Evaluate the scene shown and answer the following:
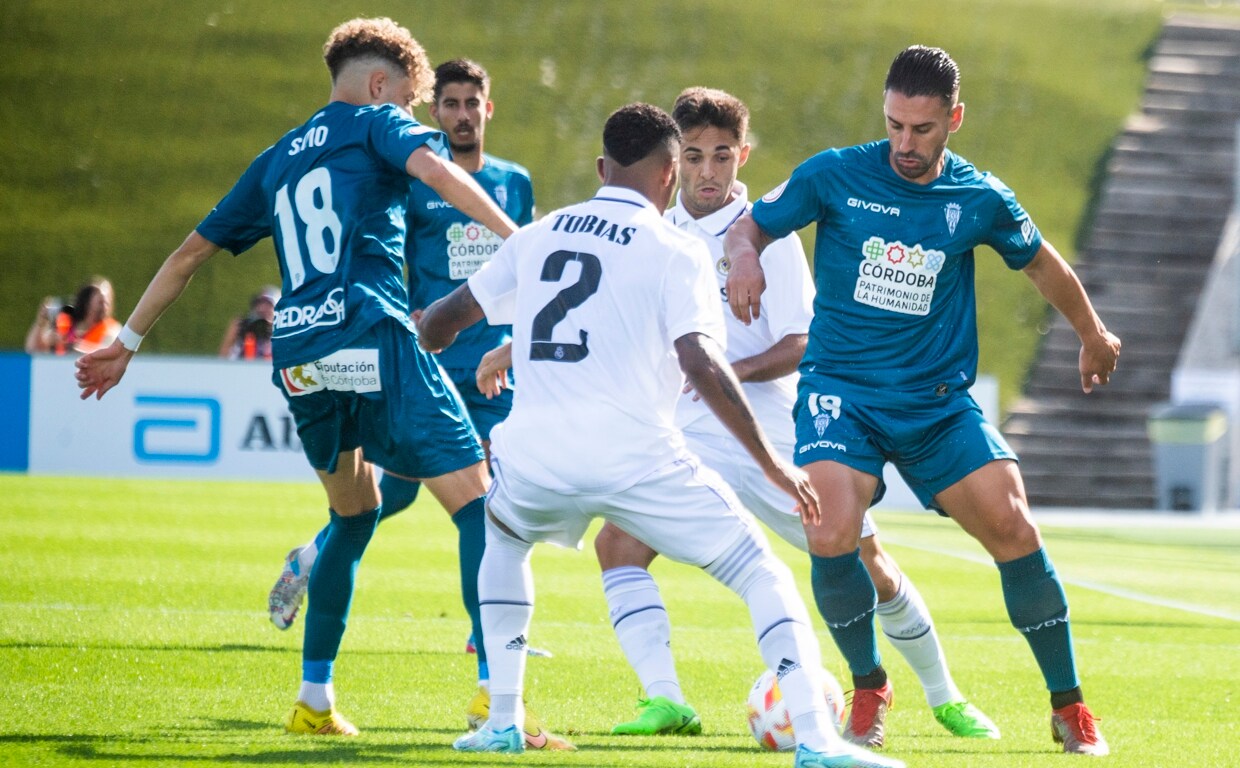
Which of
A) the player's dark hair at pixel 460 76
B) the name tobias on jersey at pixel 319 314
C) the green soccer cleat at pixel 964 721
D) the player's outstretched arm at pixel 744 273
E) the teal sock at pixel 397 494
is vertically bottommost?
the green soccer cleat at pixel 964 721

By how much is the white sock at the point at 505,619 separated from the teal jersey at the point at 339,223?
891 millimetres

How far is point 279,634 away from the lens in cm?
786

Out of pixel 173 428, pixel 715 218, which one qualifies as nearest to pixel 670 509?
pixel 715 218

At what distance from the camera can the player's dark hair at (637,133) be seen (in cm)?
468

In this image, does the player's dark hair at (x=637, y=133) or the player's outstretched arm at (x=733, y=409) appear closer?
the player's outstretched arm at (x=733, y=409)

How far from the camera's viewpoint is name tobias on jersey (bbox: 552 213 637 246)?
4.58m

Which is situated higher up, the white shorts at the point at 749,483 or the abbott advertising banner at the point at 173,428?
the white shorts at the point at 749,483

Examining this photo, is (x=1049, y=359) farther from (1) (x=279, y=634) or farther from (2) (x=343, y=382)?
(2) (x=343, y=382)

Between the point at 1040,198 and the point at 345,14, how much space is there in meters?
14.3

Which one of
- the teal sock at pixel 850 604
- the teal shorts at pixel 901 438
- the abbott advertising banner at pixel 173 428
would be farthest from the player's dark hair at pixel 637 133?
the abbott advertising banner at pixel 173 428

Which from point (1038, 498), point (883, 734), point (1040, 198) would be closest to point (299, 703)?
point (883, 734)

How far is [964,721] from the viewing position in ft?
18.8

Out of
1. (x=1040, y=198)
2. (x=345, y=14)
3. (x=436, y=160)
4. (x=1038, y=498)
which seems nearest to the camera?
(x=436, y=160)

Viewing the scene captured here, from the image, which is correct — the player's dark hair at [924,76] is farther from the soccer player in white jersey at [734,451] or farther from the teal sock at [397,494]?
the teal sock at [397,494]
